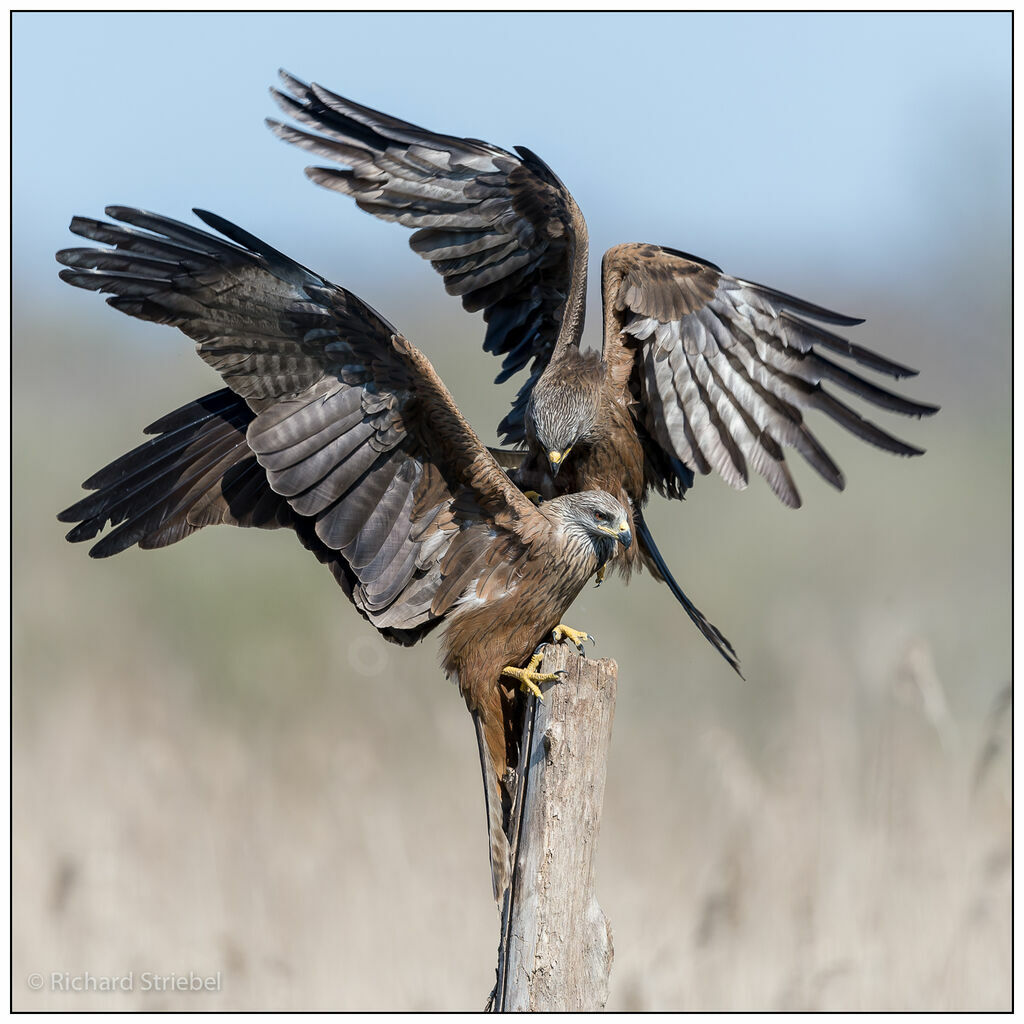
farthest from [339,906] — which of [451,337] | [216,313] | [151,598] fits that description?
[451,337]

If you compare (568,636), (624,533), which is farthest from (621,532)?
(568,636)

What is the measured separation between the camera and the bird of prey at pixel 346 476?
12.9ft

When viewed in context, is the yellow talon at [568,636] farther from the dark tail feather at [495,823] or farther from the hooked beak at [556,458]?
the hooked beak at [556,458]

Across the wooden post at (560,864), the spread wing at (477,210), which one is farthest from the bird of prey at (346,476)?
the spread wing at (477,210)

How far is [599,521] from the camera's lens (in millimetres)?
4414

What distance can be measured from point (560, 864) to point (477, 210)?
3.05m

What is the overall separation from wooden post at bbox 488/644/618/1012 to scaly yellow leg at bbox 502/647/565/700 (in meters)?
0.11

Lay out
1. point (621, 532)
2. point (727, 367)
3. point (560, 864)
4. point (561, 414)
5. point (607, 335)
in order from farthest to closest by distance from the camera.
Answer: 1. point (607, 335)
2. point (561, 414)
3. point (727, 367)
4. point (621, 532)
5. point (560, 864)

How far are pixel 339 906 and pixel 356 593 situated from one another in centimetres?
287

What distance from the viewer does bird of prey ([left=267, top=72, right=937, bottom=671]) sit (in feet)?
14.4

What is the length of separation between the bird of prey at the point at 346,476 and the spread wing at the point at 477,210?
115cm

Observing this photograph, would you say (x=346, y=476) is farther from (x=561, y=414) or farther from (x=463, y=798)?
(x=463, y=798)

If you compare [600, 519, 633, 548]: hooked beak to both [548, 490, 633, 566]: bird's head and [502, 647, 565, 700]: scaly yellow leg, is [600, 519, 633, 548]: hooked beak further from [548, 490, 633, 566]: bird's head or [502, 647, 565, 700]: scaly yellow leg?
[502, 647, 565, 700]: scaly yellow leg

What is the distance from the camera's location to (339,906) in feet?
21.4
